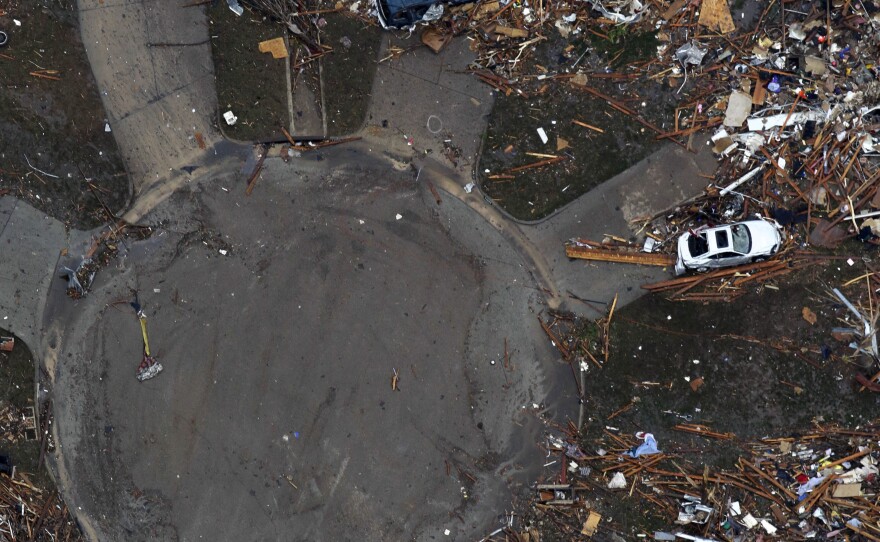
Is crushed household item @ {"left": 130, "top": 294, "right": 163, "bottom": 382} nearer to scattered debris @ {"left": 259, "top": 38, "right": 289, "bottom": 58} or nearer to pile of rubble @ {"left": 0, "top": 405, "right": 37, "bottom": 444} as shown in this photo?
pile of rubble @ {"left": 0, "top": 405, "right": 37, "bottom": 444}

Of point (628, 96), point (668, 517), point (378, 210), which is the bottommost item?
point (668, 517)

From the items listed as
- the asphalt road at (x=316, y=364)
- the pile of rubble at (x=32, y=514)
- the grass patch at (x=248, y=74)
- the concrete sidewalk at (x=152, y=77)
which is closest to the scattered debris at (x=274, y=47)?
the grass patch at (x=248, y=74)

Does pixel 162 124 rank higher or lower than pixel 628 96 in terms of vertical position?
higher

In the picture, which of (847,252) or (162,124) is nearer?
(847,252)

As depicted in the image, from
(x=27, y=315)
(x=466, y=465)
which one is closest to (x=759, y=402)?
(x=466, y=465)

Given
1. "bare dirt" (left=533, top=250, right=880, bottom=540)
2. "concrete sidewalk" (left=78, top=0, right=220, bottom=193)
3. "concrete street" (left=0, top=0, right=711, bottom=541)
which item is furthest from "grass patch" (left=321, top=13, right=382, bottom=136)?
"bare dirt" (left=533, top=250, right=880, bottom=540)

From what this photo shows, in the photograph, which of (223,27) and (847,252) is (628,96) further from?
Answer: (223,27)

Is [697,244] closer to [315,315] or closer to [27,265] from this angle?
[315,315]
